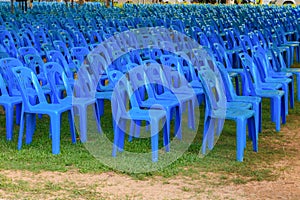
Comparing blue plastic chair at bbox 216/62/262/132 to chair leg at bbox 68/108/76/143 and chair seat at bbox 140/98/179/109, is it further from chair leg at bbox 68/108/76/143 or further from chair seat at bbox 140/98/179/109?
chair leg at bbox 68/108/76/143

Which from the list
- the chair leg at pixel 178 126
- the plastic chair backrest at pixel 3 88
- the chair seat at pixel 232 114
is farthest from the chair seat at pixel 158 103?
the plastic chair backrest at pixel 3 88

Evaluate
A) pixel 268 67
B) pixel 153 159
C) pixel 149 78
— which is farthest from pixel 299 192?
pixel 268 67

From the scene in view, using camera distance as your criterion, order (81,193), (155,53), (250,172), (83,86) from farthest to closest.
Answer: (155,53)
(83,86)
(250,172)
(81,193)

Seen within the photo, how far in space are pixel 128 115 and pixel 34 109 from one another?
117 cm

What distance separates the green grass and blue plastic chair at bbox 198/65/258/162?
18 cm

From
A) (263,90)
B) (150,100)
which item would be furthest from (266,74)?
(150,100)

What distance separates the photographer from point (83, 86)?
879cm

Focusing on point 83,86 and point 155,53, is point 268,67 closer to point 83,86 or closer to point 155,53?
point 155,53

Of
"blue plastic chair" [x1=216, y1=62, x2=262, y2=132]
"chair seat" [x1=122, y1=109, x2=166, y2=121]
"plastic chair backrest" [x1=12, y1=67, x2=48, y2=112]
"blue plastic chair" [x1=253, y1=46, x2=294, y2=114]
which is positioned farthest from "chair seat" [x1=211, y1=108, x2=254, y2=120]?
"blue plastic chair" [x1=253, y1=46, x2=294, y2=114]

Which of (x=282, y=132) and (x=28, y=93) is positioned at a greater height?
(x=28, y=93)

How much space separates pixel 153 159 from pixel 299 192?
170cm

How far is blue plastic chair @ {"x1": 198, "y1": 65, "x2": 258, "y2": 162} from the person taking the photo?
7578 millimetres

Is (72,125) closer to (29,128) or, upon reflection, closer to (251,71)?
(29,128)

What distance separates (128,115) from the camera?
7586 millimetres
